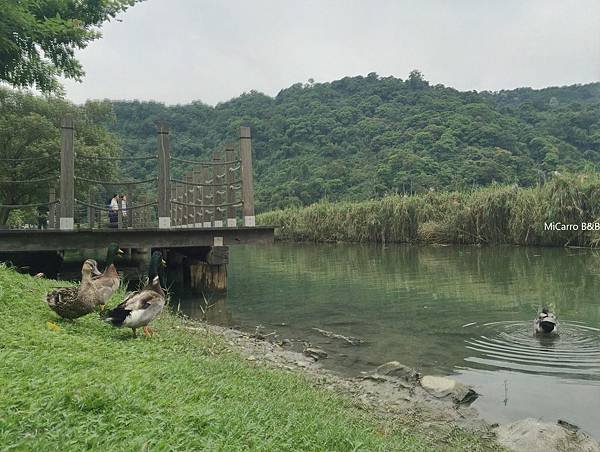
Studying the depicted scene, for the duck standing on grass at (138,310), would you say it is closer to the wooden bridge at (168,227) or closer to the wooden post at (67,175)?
the wooden bridge at (168,227)

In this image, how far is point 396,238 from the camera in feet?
116

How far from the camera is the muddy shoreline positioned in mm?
5094

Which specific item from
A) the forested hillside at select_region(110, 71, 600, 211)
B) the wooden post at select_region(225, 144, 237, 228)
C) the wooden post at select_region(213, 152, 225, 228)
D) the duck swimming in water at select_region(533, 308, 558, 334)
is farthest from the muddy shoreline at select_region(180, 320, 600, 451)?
the forested hillside at select_region(110, 71, 600, 211)

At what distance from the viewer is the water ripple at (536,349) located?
24.4 ft

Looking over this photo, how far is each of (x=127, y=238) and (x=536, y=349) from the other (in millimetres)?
8523

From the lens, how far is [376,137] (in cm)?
6400

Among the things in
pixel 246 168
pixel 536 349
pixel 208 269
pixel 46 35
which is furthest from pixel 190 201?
pixel 536 349

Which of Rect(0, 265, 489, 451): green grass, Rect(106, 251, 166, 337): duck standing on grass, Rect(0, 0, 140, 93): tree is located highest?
Rect(0, 0, 140, 93): tree

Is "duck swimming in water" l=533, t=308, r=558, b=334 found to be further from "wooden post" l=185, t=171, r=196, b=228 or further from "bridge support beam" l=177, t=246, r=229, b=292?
"wooden post" l=185, t=171, r=196, b=228

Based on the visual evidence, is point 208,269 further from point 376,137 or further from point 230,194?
point 376,137

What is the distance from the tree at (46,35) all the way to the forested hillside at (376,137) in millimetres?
36223

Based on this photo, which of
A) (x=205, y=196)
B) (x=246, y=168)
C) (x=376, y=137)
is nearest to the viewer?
(x=246, y=168)

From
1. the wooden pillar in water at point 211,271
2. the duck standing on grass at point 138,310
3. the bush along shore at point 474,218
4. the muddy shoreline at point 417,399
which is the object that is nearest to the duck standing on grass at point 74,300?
the duck standing on grass at point 138,310

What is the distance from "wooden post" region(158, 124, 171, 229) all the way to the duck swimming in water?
7672 mm
